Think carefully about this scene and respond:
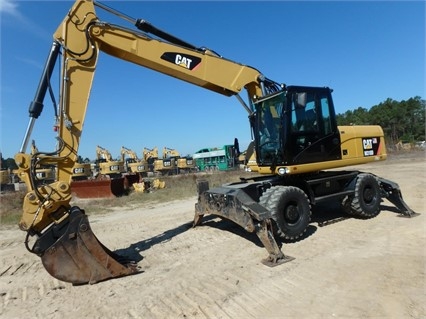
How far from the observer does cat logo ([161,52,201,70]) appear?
19.0ft

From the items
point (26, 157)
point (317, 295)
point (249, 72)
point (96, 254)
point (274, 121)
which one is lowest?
point (317, 295)

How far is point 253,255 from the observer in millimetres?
5359

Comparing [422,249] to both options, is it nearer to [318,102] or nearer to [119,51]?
[318,102]

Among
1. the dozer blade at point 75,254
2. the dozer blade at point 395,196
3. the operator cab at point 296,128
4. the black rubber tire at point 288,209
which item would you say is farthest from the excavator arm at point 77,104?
the dozer blade at point 395,196

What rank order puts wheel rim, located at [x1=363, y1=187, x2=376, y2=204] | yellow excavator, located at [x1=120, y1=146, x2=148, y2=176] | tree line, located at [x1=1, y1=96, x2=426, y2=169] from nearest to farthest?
wheel rim, located at [x1=363, y1=187, x2=376, y2=204] → yellow excavator, located at [x1=120, y1=146, x2=148, y2=176] → tree line, located at [x1=1, y1=96, x2=426, y2=169]

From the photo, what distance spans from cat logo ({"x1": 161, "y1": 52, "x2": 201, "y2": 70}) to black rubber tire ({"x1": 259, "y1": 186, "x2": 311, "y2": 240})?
257cm

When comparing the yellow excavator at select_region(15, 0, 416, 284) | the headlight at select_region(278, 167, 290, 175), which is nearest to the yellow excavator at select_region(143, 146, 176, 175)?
the yellow excavator at select_region(15, 0, 416, 284)

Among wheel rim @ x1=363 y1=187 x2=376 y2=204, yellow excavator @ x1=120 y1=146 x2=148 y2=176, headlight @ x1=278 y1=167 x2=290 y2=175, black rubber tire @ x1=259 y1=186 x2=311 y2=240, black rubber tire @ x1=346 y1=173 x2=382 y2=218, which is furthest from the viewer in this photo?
yellow excavator @ x1=120 y1=146 x2=148 y2=176

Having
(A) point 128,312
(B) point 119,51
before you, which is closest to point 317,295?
(A) point 128,312

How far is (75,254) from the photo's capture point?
4543 millimetres

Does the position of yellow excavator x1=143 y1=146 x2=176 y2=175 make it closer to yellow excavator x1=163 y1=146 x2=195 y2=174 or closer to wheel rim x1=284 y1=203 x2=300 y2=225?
yellow excavator x1=163 y1=146 x2=195 y2=174

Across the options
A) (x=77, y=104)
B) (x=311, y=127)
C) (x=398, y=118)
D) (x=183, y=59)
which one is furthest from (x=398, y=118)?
(x=77, y=104)

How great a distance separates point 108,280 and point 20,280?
4.47 feet

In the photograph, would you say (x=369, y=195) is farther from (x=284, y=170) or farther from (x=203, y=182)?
(x=203, y=182)
